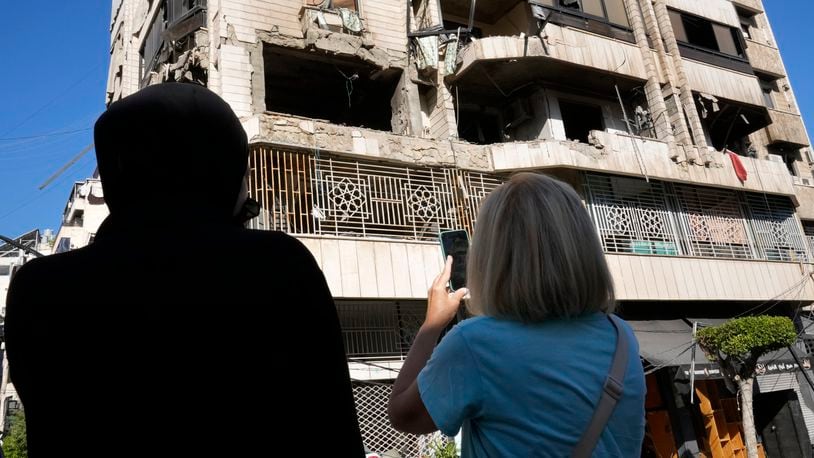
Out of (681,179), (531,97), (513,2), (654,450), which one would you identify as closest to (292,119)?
(531,97)

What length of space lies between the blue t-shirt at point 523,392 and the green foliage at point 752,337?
10069 millimetres

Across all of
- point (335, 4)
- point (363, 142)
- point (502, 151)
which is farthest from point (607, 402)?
point (335, 4)

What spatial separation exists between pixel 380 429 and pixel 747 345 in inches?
250

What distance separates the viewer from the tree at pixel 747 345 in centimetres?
1018

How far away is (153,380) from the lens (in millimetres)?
1051

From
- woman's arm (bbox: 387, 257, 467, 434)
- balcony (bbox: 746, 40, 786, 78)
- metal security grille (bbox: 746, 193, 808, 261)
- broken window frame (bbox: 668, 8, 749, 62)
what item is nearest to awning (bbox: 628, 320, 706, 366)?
metal security grille (bbox: 746, 193, 808, 261)

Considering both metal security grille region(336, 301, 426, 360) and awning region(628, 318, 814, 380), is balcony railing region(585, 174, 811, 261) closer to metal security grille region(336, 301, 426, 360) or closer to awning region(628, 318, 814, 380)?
awning region(628, 318, 814, 380)

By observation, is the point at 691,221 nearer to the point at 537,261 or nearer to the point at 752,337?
the point at 752,337

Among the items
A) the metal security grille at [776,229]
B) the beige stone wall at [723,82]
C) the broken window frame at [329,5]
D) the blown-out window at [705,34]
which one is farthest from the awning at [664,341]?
the broken window frame at [329,5]

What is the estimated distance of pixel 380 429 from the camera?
31.7ft

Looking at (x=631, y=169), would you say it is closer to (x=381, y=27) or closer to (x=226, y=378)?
(x=381, y=27)

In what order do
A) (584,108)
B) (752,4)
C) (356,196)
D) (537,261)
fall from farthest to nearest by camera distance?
(752,4), (584,108), (356,196), (537,261)

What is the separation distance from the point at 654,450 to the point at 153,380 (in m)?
13.1

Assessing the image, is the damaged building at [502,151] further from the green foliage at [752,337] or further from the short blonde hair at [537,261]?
the short blonde hair at [537,261]
